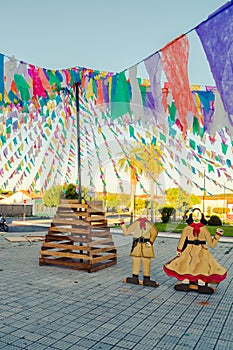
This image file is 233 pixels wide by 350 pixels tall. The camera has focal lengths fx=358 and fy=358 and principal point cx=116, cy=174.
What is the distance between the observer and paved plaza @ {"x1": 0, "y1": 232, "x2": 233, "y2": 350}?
3.86m

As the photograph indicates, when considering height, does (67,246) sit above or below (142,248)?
below

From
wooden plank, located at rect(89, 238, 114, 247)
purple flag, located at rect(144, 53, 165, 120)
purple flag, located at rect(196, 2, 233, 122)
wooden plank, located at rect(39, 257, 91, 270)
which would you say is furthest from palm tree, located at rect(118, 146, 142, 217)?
purple flag, located at rect(196, 2, 233, 122)

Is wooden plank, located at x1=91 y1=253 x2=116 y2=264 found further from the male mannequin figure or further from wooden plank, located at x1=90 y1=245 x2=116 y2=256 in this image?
the male mannequin figure

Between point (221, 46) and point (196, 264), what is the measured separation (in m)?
3.47

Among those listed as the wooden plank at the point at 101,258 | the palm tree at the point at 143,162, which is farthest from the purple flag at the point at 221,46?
the wooden plank at the point at 101,258

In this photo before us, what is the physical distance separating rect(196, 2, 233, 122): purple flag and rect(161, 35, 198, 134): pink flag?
540 mm

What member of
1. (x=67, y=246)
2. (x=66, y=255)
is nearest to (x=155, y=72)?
(x=67, y=246)

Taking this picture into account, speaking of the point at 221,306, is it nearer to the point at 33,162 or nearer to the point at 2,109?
the point at 33,162

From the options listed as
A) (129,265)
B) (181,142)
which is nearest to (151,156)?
(181,142)

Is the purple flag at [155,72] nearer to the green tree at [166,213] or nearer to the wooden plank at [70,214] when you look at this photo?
the wooden plank at [70,214]

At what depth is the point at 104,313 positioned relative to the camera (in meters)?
4.82

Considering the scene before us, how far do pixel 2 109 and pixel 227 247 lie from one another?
28.1 feet

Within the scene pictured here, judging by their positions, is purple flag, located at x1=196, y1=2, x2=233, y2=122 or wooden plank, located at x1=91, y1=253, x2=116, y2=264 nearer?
purple flag, located at x1=196, y1=2, x2=233, y2=122

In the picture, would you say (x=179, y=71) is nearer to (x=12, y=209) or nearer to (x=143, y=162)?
(x=143, y=162)
